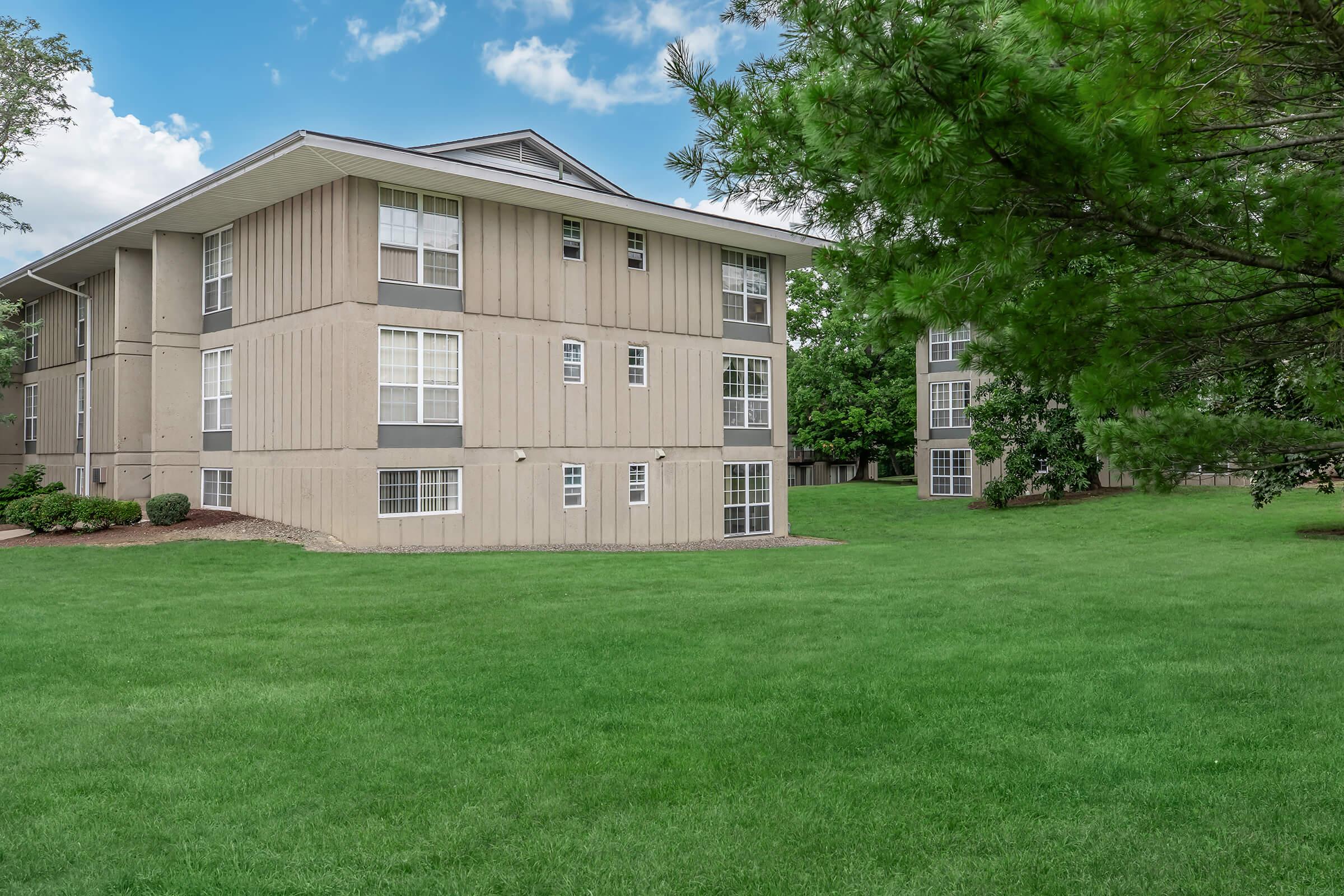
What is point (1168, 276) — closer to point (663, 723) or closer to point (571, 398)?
point (663, 723)

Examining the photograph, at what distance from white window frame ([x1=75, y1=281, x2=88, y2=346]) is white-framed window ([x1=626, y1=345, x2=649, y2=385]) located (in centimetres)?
1530

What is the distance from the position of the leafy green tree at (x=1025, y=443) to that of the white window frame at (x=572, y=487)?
15160 millimetres

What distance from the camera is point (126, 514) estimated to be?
1964 centimetres

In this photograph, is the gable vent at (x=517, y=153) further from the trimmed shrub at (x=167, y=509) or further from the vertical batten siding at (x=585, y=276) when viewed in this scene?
the trimmed shrub at (x=167, y=509)

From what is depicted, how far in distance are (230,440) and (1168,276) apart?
1889 cm

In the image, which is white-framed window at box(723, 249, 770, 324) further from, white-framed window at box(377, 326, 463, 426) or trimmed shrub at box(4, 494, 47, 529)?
trimmed shrub at box(4, 494, 47, 529)

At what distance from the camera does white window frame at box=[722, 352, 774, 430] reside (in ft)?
75.8

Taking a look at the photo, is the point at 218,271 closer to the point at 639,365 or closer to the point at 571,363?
the point at 571,363

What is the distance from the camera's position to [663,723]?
6.16 metres

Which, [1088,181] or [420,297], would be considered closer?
[1088,181]

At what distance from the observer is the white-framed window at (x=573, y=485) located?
805 inches

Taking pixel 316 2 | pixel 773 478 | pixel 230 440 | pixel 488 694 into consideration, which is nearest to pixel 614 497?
pixel 773 478

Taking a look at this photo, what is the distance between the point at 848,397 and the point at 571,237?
93.3ft

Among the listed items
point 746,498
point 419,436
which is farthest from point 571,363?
point 746,498
